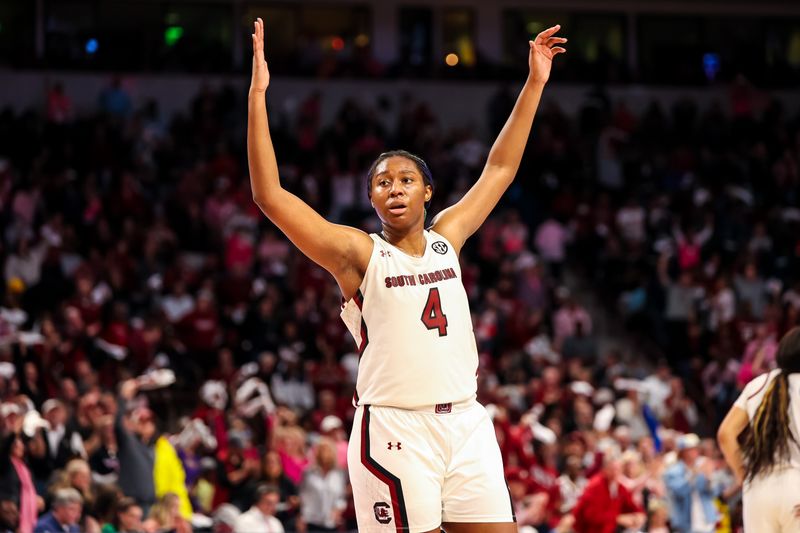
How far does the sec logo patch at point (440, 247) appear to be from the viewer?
525 cm

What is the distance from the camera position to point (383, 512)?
4.94 meters

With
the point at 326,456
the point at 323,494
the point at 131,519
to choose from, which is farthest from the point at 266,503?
the point at 326,456

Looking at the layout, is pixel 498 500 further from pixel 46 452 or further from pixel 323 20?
pixel 323 20

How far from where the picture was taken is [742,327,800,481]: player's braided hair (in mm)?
6230

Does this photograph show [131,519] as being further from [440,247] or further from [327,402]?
[440,247]

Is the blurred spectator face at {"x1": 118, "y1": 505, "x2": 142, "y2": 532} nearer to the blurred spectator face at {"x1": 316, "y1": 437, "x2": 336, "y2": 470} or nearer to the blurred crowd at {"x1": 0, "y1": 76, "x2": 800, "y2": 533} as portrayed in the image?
the blurred crowd at {"x1": 0, "y1": 76, "x2": 800, "y2": 533}

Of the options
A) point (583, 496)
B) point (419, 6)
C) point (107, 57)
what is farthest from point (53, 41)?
point (583, 496)

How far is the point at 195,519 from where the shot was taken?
479 inches

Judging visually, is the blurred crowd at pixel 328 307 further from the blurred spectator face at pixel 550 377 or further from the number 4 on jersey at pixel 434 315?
the number 4 on jersey at pixel 434 315

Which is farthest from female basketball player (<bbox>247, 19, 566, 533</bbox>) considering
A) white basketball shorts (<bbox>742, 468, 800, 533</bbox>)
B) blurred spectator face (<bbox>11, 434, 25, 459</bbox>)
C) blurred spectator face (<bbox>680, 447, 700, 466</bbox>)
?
blurred spectator face (<bbox>680, 447, 700, 466</bbox>)

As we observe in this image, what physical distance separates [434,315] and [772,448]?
7.06ft

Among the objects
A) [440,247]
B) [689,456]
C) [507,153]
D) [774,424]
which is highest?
[507,153]

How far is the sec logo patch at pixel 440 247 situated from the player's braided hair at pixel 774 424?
2016mm

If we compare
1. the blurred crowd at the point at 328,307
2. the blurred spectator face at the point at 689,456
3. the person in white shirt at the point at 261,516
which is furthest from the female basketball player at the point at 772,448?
the blurred spectator face at the point at 689,456
